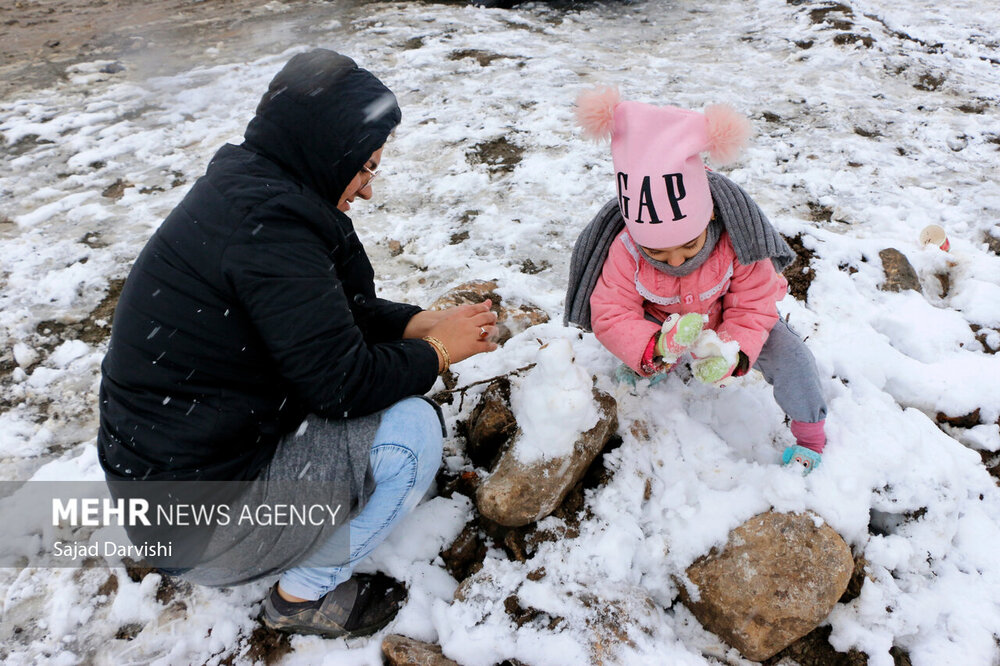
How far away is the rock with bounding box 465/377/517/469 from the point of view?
2.17 m

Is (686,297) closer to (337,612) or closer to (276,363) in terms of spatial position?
(276,363)

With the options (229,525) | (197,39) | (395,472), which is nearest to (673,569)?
(395,472)

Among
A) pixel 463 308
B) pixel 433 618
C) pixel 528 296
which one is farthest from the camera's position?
pixel 528 296

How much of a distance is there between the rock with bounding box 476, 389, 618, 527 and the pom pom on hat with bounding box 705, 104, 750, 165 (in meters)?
0.99

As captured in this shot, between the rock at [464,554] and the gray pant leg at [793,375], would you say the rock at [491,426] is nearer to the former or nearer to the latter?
the rock at [464,554]

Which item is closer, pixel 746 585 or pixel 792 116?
pixel 746 585

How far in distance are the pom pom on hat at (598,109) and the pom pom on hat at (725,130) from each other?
28 cm

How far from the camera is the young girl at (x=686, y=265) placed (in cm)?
172

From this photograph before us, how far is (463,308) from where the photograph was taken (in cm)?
200

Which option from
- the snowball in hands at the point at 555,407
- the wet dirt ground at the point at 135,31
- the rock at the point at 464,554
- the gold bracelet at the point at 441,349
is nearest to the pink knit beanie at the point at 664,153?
the snowball in hands at the point at 555,407

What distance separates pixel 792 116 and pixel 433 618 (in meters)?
4.65

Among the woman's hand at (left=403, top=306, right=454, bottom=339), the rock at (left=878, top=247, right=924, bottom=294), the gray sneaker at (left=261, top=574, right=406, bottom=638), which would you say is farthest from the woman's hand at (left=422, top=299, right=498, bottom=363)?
the rock at (left=878, top=247, right=924, bottom=294)

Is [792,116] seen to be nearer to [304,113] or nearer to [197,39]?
[304,113]

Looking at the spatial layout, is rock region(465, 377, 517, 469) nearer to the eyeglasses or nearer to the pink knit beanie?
the pink knit beanie
